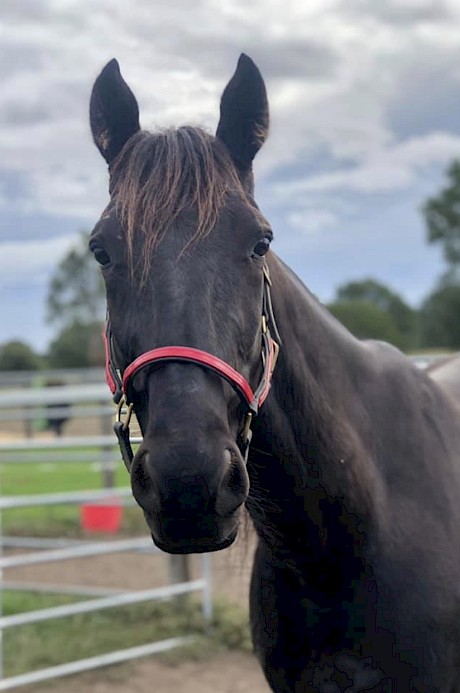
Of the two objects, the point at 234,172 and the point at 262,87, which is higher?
the point at 262,87

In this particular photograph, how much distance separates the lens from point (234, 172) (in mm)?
1890

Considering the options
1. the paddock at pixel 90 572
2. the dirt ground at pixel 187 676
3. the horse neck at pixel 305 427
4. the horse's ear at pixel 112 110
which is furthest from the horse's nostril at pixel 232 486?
the dirt ground at pixel 187 676

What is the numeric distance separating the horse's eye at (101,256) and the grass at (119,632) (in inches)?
145

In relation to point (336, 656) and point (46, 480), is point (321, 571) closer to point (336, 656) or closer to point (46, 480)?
point (336, 656)

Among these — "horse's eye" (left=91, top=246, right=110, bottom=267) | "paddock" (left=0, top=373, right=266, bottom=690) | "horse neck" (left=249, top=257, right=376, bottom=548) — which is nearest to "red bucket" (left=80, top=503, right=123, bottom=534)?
"paddock" (left=0, top=373, right=266, bottom=690)

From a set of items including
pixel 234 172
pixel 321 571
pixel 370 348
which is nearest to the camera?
pixel 234 172

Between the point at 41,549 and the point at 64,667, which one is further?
the point at 41,549

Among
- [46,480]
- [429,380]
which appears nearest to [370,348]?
[429,380]

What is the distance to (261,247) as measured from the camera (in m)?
1.84

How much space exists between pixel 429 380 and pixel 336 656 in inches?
33.5

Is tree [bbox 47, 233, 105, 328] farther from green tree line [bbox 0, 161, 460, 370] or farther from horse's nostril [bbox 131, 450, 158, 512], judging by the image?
horse's nostril [bbox 131, 450, 158, 512]

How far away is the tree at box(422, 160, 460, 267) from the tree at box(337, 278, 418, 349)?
456 centimetres

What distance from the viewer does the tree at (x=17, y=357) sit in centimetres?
3089

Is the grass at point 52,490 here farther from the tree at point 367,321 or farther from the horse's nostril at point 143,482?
the tree at point 367,321
